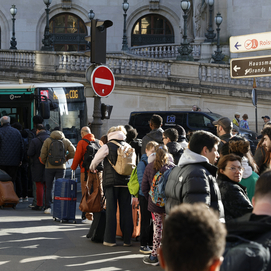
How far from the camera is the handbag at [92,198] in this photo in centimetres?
714

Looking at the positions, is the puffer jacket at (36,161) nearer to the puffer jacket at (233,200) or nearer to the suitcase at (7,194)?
the suitcase at (7,194)

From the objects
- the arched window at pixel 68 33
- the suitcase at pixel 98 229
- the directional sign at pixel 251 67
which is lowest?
the suitcase at pixel 98 229

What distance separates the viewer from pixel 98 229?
694cm

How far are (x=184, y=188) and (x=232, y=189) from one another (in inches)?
17.3

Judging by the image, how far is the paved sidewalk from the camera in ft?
18.4

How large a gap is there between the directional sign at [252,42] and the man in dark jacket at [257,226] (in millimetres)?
6086

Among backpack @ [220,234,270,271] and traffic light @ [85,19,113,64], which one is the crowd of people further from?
traffic light @ [85,19,113,64]

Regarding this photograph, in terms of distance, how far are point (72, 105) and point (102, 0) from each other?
90.4 ft

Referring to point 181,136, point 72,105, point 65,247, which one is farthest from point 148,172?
point 72,105

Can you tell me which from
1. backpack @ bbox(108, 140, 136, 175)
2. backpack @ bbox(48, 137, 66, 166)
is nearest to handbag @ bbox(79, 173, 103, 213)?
backpack @ bbox(108, 140, 136, 175)

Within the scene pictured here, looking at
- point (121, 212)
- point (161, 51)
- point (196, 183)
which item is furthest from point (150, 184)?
point (161, 51)

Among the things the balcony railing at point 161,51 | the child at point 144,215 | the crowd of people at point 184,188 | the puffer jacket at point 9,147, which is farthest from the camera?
the balcony railing at point 161,51

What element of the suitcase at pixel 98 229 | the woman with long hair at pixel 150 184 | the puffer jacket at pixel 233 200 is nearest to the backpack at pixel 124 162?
the woman with long hair at pixel 150 184

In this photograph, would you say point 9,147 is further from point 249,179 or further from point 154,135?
point 249,179
